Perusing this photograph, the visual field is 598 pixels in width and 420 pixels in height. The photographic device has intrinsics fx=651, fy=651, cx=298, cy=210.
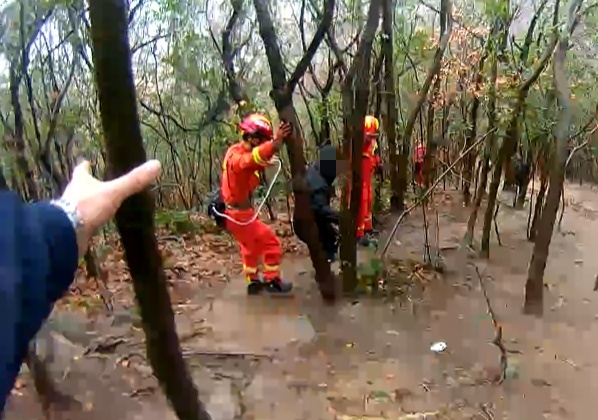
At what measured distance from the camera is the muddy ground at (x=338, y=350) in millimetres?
4340

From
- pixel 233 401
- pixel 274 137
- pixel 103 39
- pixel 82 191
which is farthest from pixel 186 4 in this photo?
pixel 82 191

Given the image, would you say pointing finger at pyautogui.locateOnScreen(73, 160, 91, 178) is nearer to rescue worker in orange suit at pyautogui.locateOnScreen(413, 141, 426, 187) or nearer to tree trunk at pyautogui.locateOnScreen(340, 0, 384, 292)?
tree trunk at pyautogui.locateOnScreen(340, 0, 384, 292)

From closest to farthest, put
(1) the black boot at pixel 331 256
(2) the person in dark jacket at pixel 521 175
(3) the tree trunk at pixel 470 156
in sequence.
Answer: (1) the black boot at pixel 331 256 → (3) the tree trunk at pixel 470 156 → (2) the person in dark jacket at pixel 521 175

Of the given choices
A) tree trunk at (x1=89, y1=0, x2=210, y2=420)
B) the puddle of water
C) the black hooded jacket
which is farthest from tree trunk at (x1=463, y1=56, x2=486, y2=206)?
tree trunk at (x1=89, y1=0, x2=210, y2=420)

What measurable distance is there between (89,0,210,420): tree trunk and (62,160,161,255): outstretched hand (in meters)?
0.92

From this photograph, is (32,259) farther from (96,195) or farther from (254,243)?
(254,243)

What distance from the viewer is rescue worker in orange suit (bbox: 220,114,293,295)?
600cm

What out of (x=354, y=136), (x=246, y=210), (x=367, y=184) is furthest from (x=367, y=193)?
(x=354, y=136)

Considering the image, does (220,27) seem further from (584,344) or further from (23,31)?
(584,344)

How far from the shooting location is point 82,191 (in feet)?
4.30

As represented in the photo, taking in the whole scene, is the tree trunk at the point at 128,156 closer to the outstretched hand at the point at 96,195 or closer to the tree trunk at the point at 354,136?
the outstretched hand at the point at 96,195

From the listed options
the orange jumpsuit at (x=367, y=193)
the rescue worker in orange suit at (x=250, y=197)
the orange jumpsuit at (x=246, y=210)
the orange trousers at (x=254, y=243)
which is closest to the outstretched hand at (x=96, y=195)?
the rescue worker in orange suit at (x=250, y=197)

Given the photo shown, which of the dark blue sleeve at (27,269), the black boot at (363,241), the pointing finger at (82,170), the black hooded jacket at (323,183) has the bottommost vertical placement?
the black boot at (363,241)

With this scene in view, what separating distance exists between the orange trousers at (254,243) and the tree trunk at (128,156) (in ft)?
12.1
